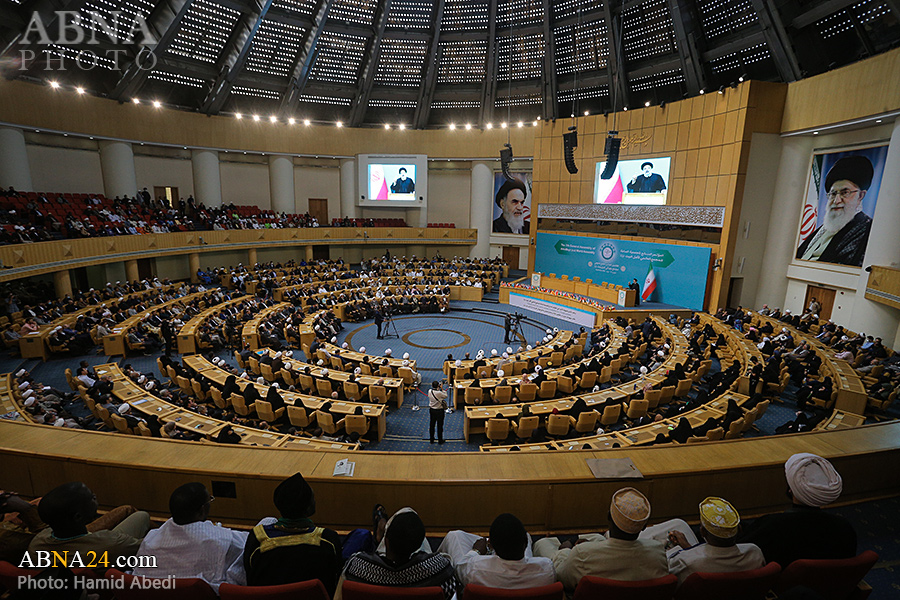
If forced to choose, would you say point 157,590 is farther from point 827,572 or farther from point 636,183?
point 636,183

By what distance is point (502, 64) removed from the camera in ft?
80.0

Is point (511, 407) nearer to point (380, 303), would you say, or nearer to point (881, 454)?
point (881, 454)

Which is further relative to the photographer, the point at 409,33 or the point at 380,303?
the point at 409,33

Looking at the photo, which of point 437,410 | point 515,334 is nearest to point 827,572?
point 437,410

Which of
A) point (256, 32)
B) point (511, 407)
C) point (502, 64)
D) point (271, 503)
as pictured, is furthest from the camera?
point (502, 64)

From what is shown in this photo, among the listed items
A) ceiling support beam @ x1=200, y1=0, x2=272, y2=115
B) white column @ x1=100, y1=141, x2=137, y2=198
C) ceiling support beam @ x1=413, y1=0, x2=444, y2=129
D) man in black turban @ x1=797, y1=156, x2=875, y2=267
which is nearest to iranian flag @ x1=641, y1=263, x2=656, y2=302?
man in black turban @ x1=797, y1=156, x2=875, y2=267

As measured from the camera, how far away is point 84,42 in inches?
651

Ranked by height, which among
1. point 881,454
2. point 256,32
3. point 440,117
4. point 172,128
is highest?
point 256,32

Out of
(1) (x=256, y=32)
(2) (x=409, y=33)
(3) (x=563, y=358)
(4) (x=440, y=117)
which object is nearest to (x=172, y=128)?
(1) (x=256, y=32)

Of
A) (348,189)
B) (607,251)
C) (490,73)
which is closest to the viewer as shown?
(607,251)

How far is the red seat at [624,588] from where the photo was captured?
7.00 ft

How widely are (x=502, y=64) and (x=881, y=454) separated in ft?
84.2

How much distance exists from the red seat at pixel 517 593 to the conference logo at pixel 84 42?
21660 millimetres

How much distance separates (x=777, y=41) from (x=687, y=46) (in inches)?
135
